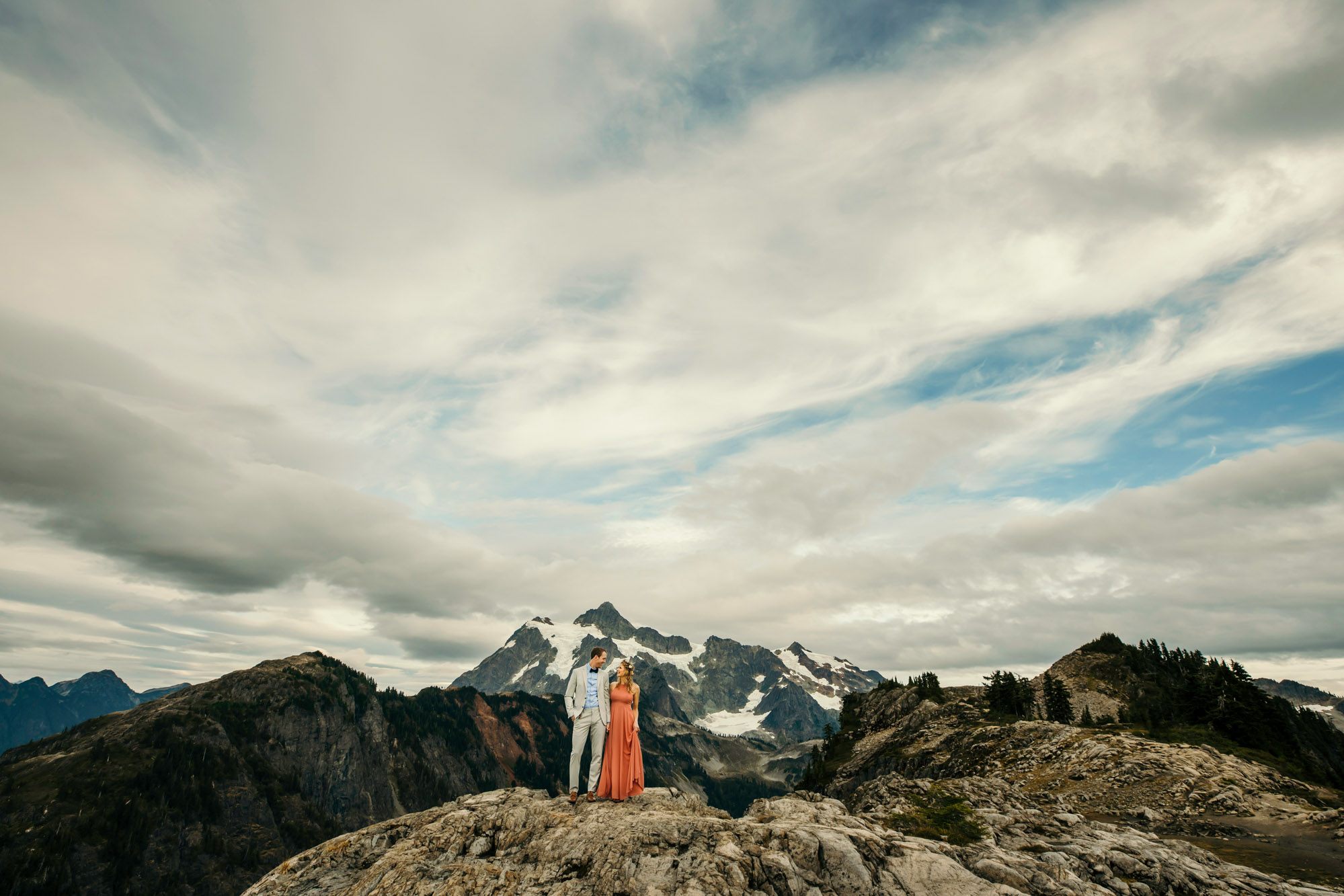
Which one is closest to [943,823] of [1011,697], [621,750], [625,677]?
[621,750]

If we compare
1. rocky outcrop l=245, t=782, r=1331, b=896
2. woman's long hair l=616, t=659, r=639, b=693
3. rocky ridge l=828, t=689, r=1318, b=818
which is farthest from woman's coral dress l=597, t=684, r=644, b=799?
rocky ridge l=828, t=689, r=1318, b=818

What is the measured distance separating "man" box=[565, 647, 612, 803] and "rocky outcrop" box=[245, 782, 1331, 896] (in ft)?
5.14

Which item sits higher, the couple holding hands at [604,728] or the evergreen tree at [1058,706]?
the couple holding hands at [604,728]

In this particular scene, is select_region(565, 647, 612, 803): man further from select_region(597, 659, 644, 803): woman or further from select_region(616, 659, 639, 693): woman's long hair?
select_region(616, 659, 639, 693): woman's long hair

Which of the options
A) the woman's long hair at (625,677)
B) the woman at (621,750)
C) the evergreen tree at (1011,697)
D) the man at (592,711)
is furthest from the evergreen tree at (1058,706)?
the man at (592,711)

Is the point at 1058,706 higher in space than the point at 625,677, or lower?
lower

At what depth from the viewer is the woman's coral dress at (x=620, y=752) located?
23000mm

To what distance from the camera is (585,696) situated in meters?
22.8

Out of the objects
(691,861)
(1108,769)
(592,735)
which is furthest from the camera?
(1108,769)

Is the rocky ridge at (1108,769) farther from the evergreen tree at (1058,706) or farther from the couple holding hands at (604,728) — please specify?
the couple holding hands at (604,728)

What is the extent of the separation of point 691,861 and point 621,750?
5834 millimetres

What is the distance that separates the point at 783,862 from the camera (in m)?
18.1

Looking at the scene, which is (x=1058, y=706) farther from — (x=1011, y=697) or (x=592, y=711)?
(x=592, y=711)

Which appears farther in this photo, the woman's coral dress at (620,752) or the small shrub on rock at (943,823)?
the small shrub on rock at (943,823)
